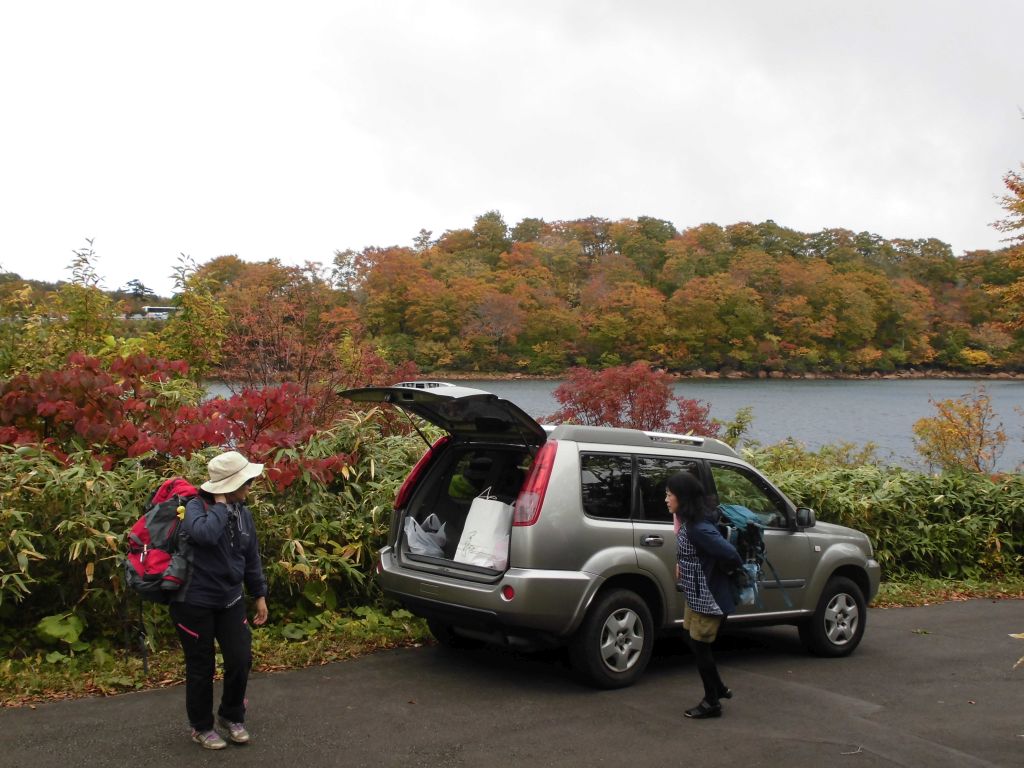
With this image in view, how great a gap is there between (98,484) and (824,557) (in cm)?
575

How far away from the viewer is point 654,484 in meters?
6.77

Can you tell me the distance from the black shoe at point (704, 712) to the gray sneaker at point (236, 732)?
2.66 metres

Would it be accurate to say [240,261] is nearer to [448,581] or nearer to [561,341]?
[561,341]

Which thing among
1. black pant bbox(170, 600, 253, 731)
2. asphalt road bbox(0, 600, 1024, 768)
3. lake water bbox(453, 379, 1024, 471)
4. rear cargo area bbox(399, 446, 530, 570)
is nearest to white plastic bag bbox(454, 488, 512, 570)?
rear cargo area bbox(399, 446, 530, 570)

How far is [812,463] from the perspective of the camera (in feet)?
45.2

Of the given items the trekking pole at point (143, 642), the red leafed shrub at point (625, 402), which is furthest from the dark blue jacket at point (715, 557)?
the red leafed shrub at point (625, 402)

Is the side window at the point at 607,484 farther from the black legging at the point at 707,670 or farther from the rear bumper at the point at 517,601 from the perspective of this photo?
the black legging at the point at 707,670

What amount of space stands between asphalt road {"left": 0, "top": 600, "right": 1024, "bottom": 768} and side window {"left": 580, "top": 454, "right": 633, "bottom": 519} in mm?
1223

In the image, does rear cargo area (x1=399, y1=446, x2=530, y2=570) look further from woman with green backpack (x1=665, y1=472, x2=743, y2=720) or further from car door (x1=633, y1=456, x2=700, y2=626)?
woman with green backpack (x1=665, y1=472, x2=743, y2=720)

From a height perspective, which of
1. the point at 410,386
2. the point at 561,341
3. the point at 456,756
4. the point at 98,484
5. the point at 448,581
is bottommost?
the point at 456,756

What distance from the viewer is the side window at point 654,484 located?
6.68m

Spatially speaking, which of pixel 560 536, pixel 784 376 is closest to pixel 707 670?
pixel 560 536

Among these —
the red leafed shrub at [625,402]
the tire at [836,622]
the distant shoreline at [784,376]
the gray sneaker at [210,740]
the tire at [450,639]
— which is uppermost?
the distant shoreline at [784,376]

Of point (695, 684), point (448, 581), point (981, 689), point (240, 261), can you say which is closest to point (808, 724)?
point (695, 684)
